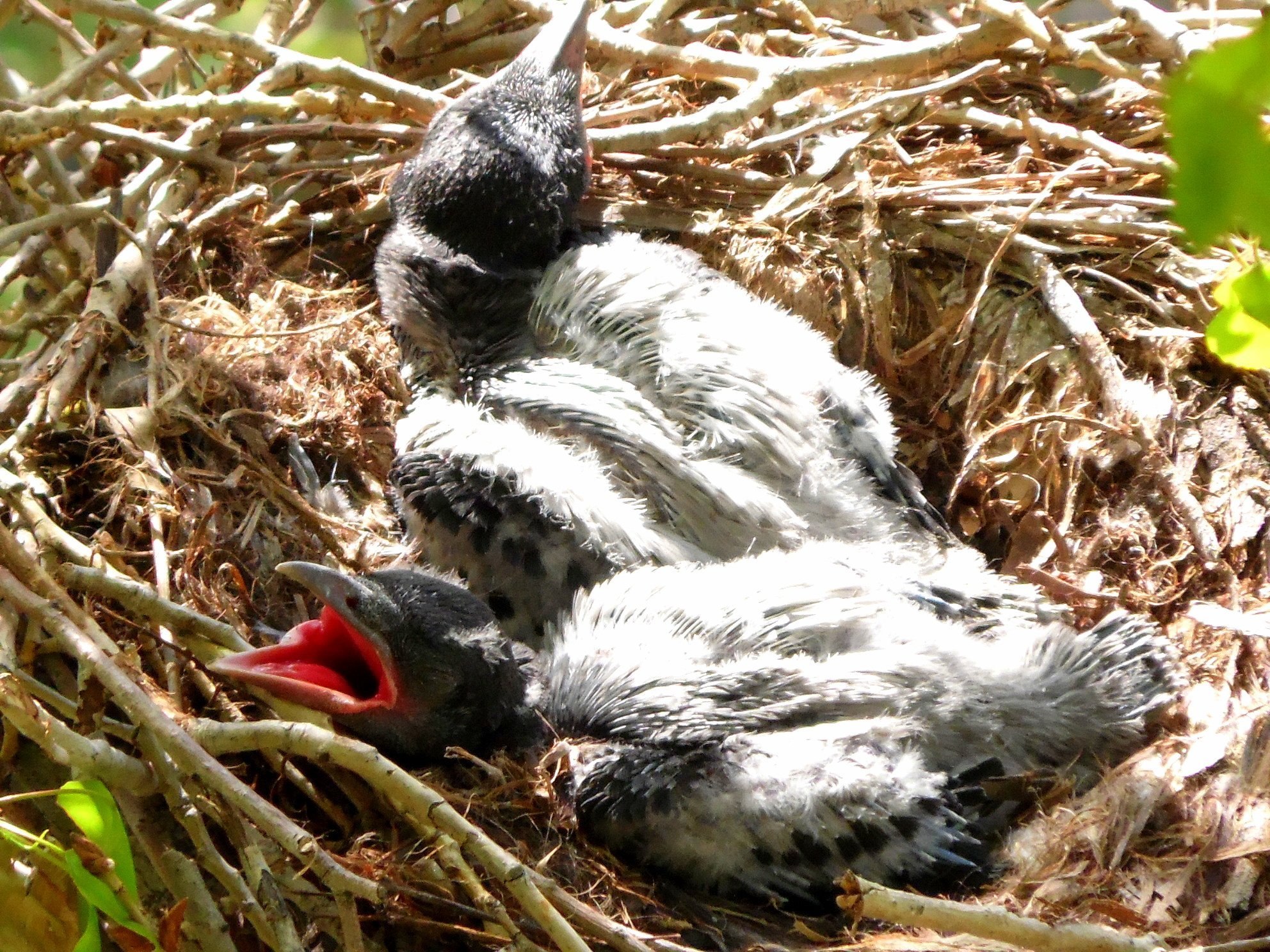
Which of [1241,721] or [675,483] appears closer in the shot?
[1241,721]

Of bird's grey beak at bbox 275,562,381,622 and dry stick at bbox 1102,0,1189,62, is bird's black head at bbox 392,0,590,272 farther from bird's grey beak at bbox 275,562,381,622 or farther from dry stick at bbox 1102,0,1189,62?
dry stick at bbox 1102,0,1189,62

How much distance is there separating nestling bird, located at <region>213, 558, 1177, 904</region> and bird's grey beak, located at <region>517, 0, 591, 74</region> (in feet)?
3.55

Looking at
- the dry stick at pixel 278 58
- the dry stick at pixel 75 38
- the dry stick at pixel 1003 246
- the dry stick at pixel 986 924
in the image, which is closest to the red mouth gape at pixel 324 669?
the dry stick at pixel 986 924

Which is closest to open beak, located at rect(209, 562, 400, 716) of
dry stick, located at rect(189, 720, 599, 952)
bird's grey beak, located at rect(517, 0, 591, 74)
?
dry stick, located at rect(189, 720, 599, 952)

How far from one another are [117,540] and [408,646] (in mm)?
540

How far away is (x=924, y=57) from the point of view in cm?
226

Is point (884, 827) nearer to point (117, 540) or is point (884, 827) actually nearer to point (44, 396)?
point (117, 540)

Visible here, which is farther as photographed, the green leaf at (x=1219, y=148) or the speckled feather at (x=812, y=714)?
the speckled feather at (x=812, y=714)

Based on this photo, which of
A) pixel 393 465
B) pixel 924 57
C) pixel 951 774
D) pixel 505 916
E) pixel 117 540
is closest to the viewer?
pixel 505 916

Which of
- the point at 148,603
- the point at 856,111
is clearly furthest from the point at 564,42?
the point at 148,603

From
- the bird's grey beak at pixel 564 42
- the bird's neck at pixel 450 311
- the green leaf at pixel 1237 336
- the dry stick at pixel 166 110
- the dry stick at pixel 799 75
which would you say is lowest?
the bird's neck at pixel 450 311

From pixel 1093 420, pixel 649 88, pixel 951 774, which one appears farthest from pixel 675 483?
pixel 649 88

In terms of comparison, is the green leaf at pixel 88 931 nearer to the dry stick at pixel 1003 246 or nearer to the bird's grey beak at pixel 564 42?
the bird's grey beak at pixel 564 42

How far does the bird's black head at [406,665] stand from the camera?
1579 millimetres
